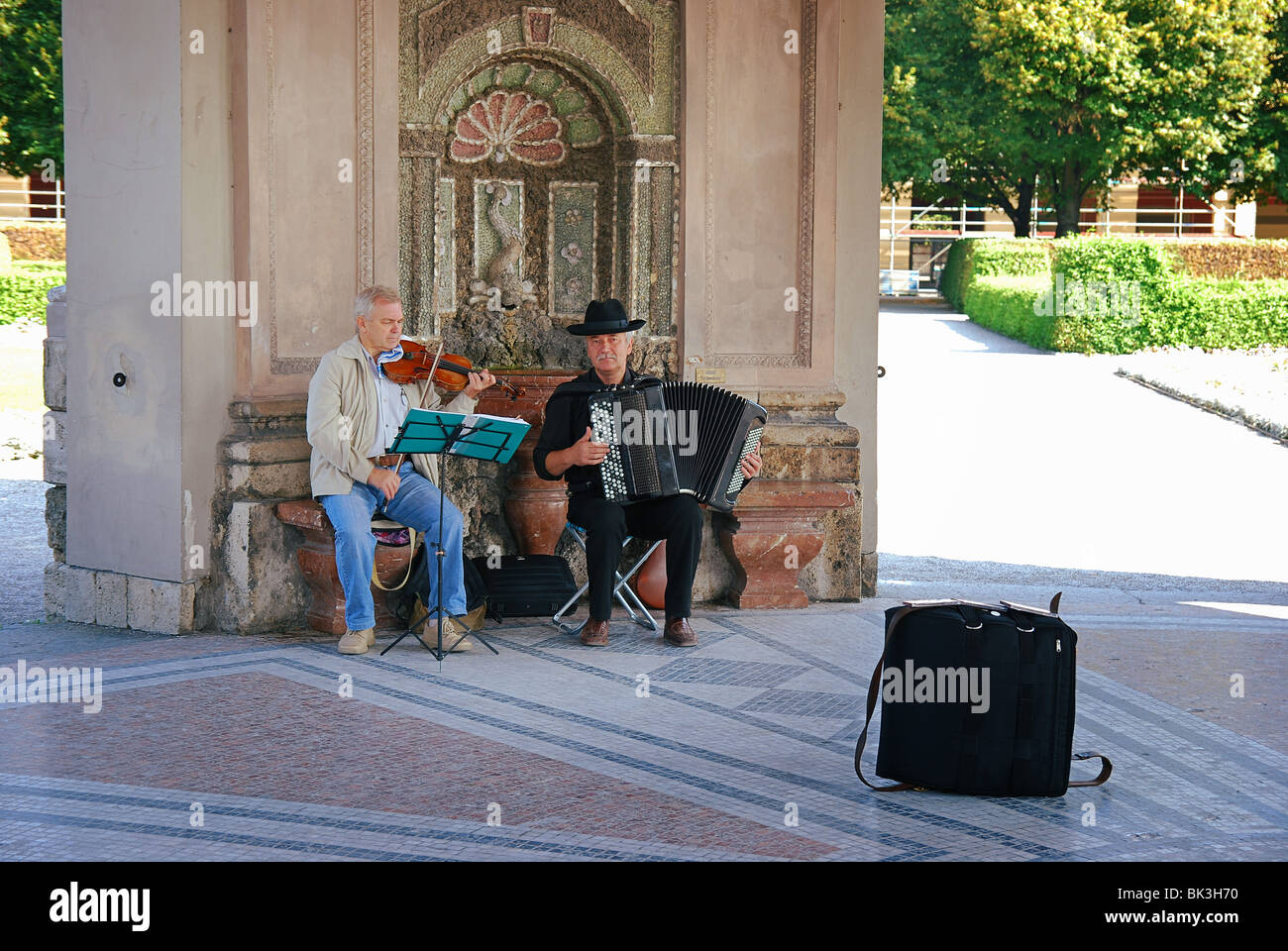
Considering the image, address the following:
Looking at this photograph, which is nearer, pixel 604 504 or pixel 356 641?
pixel 356 641

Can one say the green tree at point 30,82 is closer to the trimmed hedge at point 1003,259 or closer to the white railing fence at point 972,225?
the trimmed hedge at point 1003,259

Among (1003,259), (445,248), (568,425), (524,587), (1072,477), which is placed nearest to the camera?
(568,425)

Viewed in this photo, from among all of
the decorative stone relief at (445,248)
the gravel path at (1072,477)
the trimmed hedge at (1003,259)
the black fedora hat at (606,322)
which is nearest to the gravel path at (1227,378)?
the gravel path at (1072,477)

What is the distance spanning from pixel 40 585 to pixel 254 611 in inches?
88.9

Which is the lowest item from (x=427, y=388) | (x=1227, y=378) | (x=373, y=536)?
(x=373, y=536)

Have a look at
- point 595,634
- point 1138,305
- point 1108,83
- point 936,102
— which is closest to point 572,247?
point 595,634

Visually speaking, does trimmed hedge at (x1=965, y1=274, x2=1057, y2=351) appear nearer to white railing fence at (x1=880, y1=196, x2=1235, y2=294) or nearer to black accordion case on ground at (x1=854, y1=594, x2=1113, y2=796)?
white railing fence at (x1=880, y1=196, x2=1235, y2=294)

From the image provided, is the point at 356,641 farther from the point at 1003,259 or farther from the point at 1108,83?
the point at 1108,83

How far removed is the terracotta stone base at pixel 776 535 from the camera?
26.7 ft

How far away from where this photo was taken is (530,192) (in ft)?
29.1

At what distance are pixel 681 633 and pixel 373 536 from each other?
1.50 metres

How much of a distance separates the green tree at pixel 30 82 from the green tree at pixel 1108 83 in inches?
812
